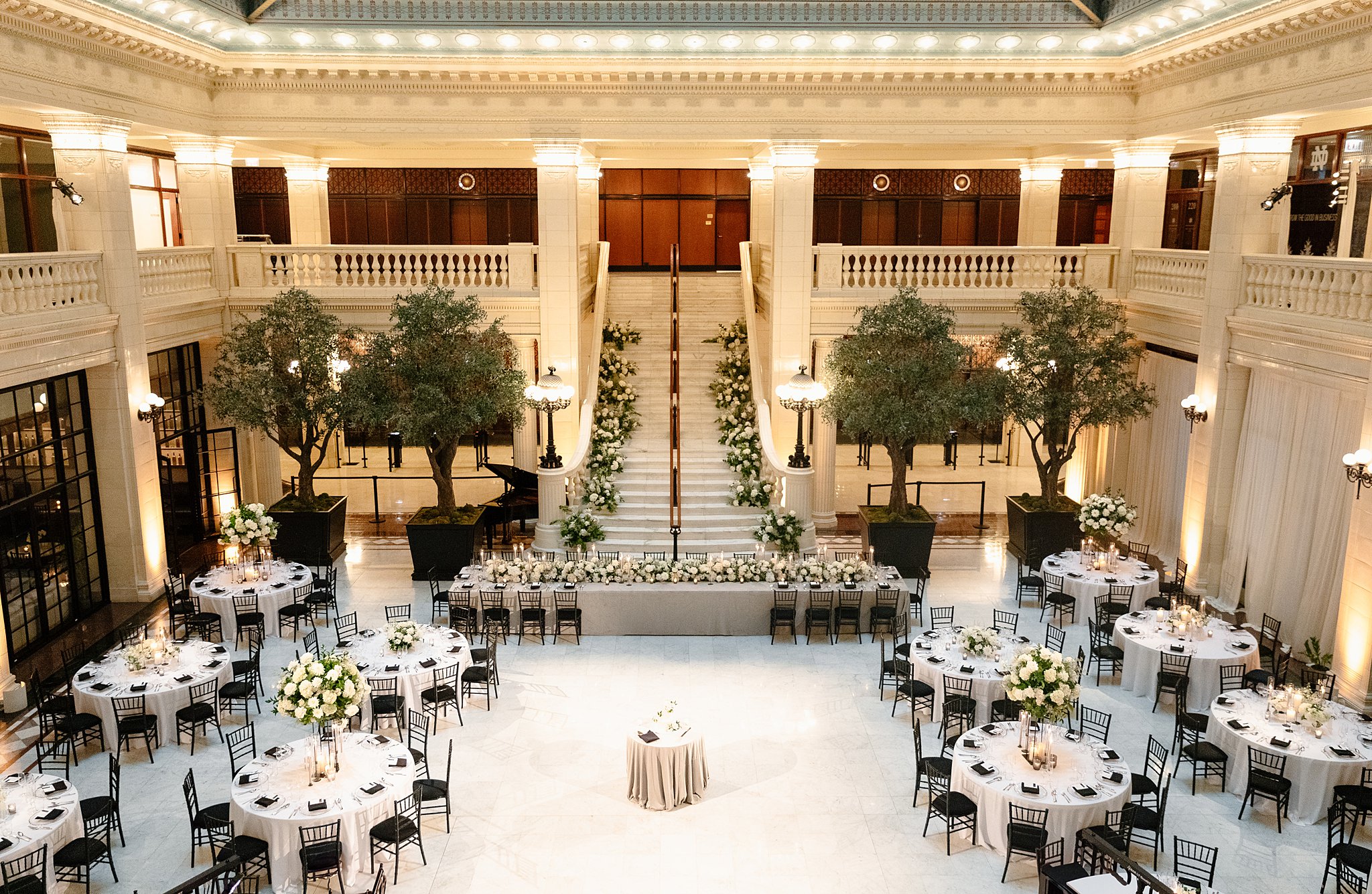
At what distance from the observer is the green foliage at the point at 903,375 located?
52.4ft

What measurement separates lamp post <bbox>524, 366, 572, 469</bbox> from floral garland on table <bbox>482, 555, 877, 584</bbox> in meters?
2.64

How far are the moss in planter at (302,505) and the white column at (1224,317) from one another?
13276mm

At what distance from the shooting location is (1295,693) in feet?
33.9

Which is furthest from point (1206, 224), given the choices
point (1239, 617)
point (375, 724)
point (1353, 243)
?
point (375, 724)

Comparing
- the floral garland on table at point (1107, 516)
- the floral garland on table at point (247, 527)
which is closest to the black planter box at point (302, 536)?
the floral garland on table at point (247, 527)

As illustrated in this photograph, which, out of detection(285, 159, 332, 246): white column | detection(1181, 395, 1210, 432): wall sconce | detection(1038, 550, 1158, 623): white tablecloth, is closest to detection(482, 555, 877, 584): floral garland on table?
detection(1038, 550, 1158, 623): white tablecloth

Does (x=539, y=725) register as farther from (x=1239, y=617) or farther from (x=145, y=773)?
(x=1239, y=617)

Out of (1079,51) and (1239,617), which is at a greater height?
(1079,51)

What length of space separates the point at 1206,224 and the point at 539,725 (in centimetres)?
1458

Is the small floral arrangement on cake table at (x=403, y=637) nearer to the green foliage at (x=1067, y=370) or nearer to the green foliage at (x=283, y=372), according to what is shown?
the green foliage at (x=283, y=372)

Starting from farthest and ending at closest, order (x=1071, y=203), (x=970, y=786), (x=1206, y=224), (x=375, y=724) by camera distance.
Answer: (x=1071, y=203) < (x=1206, y=224) < (x=375, y=724) < (x=970, y=786)

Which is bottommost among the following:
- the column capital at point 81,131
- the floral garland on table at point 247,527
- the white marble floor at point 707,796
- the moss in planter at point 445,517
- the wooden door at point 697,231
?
the white marble floor at point 707,796

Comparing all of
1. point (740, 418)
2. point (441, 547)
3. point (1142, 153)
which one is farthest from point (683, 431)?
point (1142, 153)

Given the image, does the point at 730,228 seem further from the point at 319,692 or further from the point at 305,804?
the point at 305,804
